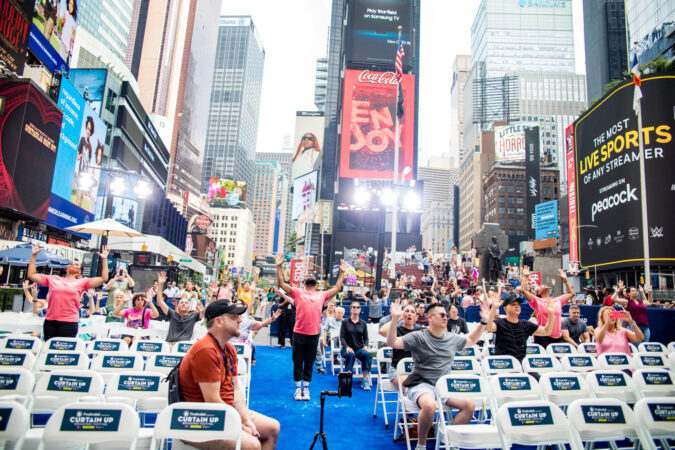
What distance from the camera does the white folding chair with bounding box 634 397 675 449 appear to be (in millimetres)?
3248

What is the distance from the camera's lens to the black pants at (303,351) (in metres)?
6.42

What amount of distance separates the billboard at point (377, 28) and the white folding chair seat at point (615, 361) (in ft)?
141

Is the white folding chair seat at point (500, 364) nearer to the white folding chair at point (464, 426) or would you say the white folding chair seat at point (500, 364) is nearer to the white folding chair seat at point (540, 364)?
the white folding chair seat at point (540, 364)

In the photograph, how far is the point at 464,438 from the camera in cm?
350

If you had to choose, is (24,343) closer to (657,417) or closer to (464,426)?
(464,426)

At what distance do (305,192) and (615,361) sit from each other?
57.9 meters

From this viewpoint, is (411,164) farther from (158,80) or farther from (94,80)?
(158,80)

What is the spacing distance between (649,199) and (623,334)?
22.7m

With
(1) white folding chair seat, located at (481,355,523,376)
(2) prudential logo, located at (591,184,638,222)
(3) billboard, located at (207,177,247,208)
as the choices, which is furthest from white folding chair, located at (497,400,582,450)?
(3) billboard, located at (207,177,247,208)

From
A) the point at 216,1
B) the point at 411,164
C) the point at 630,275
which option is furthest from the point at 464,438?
the point at 216,1

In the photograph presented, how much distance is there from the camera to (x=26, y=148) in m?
21.1

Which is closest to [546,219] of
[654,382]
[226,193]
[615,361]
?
[615,361]

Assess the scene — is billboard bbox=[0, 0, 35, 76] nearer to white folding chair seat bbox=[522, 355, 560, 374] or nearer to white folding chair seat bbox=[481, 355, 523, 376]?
white folding chair seat bbox=[481, 355, 523, 376]

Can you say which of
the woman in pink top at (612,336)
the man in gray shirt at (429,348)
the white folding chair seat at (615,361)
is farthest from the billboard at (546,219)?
the man in gray shirt at (429,348)
